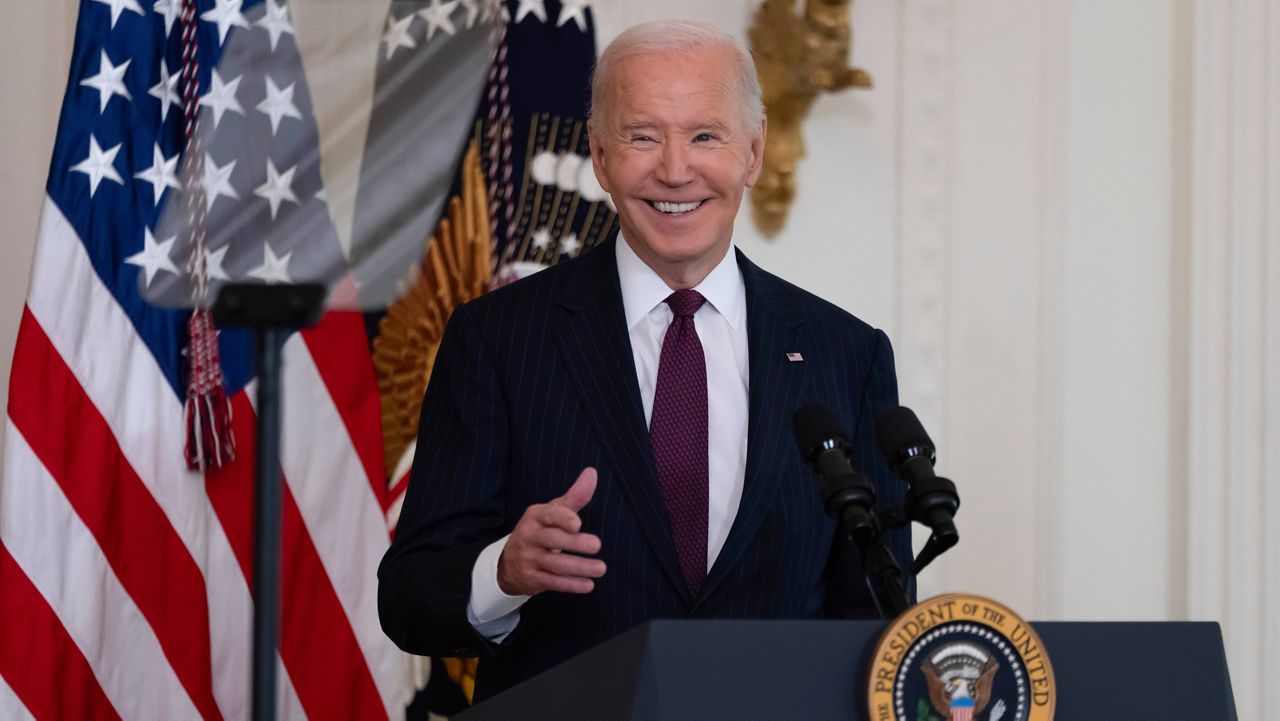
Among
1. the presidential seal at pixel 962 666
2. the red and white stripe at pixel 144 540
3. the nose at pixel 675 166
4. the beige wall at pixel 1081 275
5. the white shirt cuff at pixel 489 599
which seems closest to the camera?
the presidential seal at pixel 962 666

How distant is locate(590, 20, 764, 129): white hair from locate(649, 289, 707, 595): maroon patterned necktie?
0.29 metres

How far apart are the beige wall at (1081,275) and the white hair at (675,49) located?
163cm

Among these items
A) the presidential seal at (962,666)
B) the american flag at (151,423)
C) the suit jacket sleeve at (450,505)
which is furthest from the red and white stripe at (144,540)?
the presidential seal at (962,666)

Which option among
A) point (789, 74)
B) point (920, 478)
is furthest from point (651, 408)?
point (789, 74)

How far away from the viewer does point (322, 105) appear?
3260mm

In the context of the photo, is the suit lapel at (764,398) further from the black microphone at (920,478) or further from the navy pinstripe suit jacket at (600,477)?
the black microphone at (920,478)

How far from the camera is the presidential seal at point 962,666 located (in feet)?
4.39

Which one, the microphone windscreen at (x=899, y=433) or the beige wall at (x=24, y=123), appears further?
the beige wall at (x=24, y=123)

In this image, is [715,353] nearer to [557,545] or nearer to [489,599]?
[489,599]

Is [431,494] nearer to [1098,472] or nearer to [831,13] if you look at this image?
[831,13]

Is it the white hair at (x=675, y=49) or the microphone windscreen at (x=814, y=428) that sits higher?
the white hair at (x=675, y=49)

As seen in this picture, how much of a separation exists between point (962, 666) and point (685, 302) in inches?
35.3

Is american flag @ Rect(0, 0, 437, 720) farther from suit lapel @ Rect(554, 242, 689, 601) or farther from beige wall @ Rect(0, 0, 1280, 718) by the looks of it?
beige wall @ Rect(0, 0, 1280, 718)

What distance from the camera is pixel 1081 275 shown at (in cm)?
396
